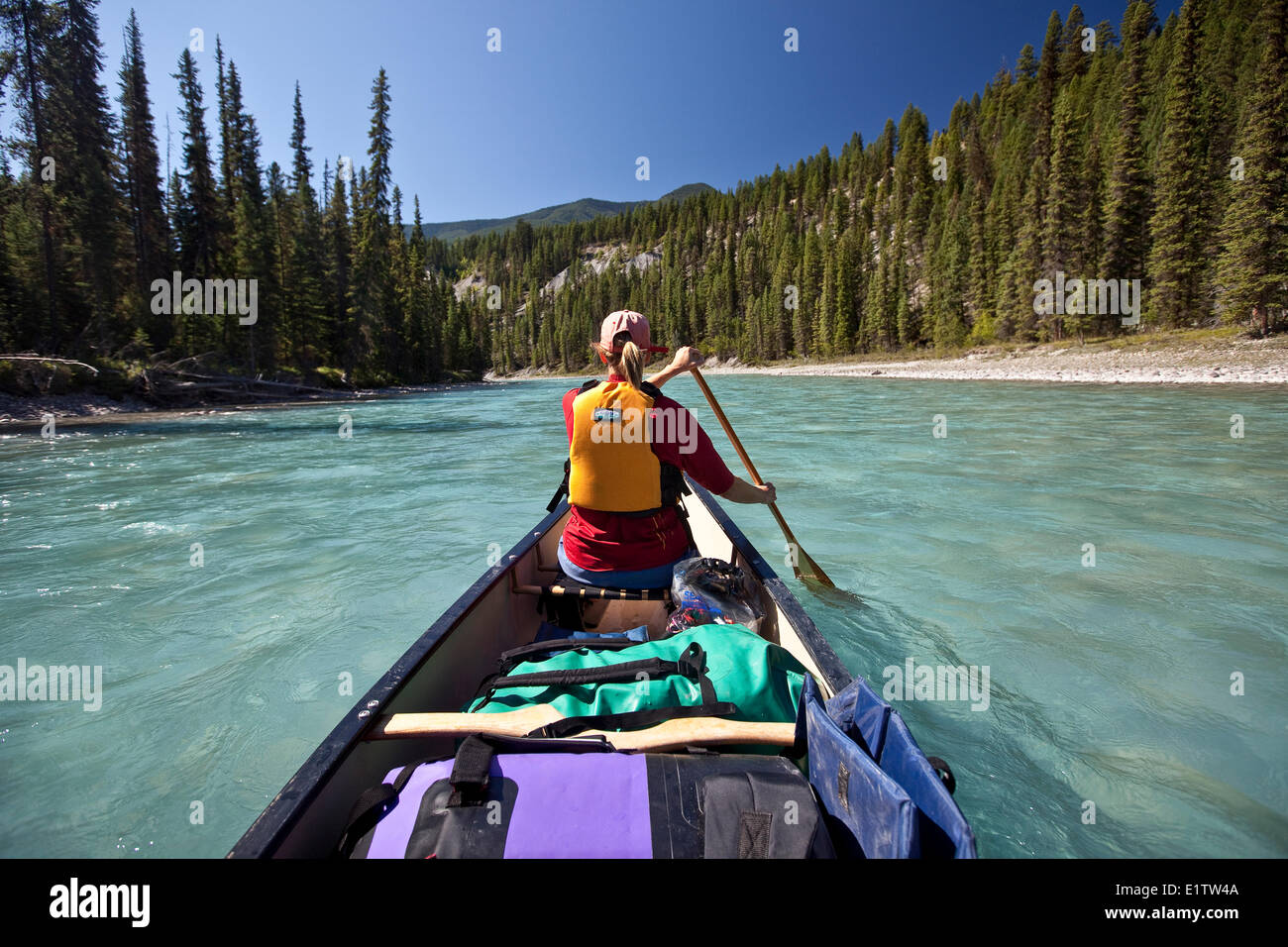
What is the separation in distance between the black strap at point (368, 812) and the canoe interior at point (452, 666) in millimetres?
153

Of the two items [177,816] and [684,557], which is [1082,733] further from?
[177,816]

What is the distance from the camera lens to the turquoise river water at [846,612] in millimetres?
2887

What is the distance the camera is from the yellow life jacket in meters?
3.12

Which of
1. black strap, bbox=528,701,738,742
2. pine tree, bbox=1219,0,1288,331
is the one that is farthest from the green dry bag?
pine tree, bbox=1219,0,1288,331

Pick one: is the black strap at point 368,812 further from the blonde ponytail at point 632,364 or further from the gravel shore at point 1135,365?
the gravel shore at point 1135,365

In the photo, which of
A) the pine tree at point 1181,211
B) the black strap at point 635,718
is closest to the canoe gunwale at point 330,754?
the black strap at point 635,718

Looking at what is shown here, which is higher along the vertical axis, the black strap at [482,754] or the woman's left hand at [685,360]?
the woman's left hand at [685,360]

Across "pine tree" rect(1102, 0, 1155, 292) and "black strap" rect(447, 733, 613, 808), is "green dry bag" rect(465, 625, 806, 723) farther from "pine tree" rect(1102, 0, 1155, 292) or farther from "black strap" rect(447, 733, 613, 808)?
"pine tree" rect(1102, 0, 1155, 292)

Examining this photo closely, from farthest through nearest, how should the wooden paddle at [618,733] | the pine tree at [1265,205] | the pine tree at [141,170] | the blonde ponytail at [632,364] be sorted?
the pine tree at [141,170]
the pine tree at [1265,205]
the blonde ponytail at [632,364]
the wooden paddle at [618,733]

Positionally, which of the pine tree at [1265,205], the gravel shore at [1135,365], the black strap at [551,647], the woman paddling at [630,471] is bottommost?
the black strap at [551,647]

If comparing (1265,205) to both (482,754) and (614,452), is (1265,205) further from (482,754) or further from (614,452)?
(482,754)

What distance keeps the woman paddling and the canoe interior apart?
386 mm

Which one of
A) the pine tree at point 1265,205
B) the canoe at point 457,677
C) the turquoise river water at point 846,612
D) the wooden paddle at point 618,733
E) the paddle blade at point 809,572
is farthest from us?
the pine tree at point 1265,205

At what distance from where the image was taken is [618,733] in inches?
71.1
